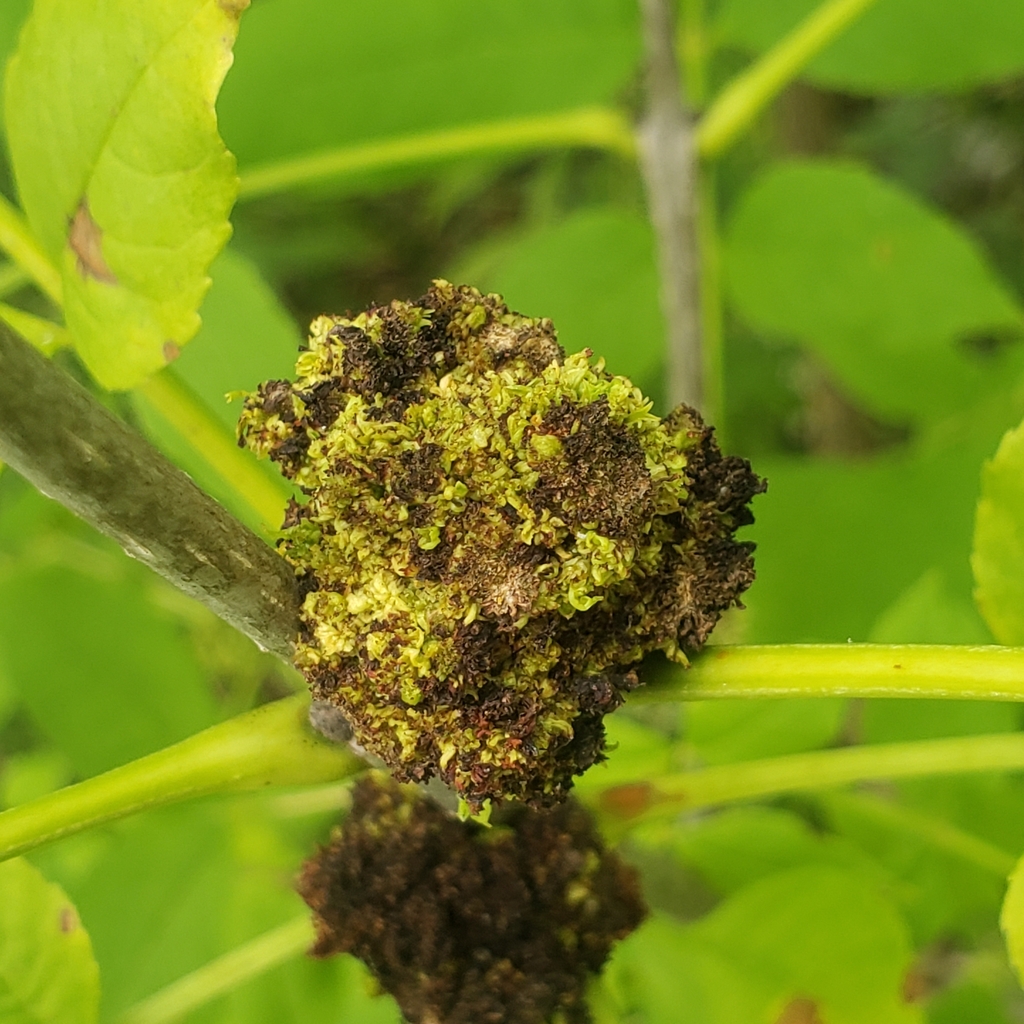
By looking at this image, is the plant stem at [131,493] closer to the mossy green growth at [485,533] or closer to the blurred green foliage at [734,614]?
the mossy green growth at [485,533]

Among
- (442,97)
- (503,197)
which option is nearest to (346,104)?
(442,97)

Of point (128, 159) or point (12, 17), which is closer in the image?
point (128, 159)

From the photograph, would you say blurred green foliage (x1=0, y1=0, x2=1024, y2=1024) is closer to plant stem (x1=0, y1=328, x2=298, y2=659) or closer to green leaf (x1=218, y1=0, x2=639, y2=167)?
green leaf (x1=218, y1=0, x2=639, y2=167)

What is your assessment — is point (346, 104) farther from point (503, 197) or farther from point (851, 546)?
point (503, 197)

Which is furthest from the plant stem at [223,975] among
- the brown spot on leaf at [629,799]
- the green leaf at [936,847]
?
the green leaf at [936,847]

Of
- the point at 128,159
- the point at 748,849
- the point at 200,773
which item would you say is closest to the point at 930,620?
the point at 748,849

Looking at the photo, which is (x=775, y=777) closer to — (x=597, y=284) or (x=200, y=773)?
(x=200, y=773)
